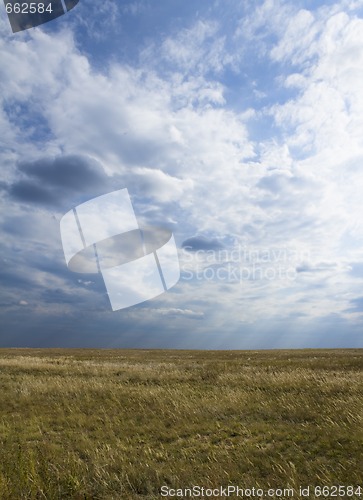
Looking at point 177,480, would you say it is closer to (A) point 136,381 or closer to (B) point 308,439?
(B) point 308,439

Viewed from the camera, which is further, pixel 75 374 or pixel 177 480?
pixel 75 374

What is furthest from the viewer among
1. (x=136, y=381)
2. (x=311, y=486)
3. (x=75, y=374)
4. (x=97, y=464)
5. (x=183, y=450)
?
(x=75, y=374)

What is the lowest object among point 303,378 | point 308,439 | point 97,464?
point 303,378

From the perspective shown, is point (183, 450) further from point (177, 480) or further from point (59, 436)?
point (59, 436)

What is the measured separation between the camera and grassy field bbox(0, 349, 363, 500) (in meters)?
7.44

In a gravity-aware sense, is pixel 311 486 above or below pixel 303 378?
above

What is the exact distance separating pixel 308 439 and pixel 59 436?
7.46m

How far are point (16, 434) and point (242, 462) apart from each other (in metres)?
7.14

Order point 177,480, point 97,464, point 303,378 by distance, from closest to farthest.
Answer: point 177,480 → point 97,464 → point 303,378

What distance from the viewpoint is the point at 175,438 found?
10578mm

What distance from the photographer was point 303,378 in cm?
1880

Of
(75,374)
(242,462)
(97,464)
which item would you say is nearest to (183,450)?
(242,462)

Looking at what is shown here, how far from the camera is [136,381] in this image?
70.3 feet

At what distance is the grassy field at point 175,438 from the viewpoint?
7.44 metres
